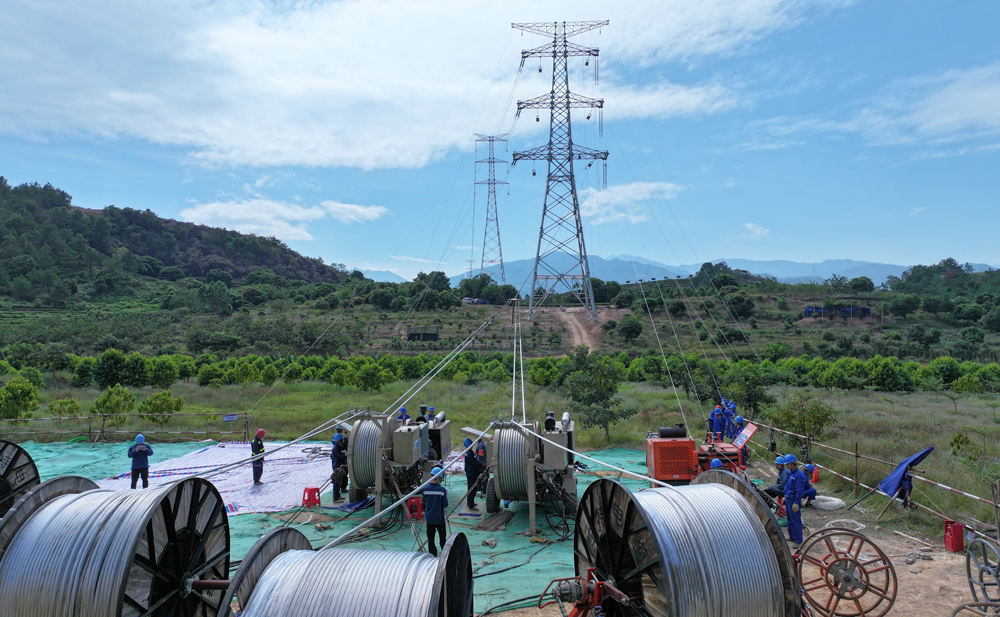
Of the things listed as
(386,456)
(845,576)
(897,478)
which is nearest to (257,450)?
(386,456)

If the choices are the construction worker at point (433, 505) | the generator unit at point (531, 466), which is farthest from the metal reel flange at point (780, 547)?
the generator unit at point (531, 466)

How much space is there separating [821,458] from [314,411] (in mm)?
18506

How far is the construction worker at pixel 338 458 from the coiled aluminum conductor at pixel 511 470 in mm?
3678

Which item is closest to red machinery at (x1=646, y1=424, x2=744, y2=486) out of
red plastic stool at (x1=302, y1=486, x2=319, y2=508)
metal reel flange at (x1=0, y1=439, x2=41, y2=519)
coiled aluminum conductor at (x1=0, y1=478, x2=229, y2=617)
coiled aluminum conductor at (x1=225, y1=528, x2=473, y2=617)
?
red plastic stool at (x1=302, y1=486, x2=319, y2=508)

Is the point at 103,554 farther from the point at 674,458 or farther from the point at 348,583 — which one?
the point at 674,458

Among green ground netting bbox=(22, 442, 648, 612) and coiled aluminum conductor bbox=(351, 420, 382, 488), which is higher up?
coiled aluminum conductor bbox=(351, 420, 382, 488)

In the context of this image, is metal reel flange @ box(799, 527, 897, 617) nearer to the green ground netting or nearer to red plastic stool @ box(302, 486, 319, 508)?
the green ground netting

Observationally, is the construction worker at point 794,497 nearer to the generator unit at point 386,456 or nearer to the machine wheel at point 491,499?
the machine wheel at point 491,499

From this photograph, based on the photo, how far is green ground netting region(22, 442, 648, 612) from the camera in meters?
8.55

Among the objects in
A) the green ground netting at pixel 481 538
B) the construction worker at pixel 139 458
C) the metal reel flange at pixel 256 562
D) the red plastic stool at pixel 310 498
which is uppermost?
the metal reel flange at pixel 256 562

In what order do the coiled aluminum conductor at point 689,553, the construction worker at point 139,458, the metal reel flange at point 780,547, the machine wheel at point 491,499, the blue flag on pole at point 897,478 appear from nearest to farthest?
the coiled aluminum conductor at point 689,553, the metal reel flange at point 780,547, the blue flag on pole at point 897,478, the machine wheel at point 491,499, the construction worker at point 139,458

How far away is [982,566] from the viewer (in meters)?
7.34

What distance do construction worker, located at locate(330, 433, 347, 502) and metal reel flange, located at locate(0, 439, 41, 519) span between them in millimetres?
5292

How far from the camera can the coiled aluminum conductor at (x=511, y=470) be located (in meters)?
11.5
